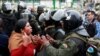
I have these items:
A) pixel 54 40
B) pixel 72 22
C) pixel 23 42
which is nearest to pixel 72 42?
pixel 72 22

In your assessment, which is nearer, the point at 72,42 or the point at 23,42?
the point at 72,42

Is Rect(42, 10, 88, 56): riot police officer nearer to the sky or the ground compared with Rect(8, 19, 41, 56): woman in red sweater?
nearer to the sky

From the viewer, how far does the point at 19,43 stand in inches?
214

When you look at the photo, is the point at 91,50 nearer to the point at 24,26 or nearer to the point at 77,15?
the point at 77,15

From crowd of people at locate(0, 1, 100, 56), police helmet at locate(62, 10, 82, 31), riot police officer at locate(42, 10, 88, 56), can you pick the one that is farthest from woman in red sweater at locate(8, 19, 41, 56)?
police helmet at locate(62, 10, 82, 31)

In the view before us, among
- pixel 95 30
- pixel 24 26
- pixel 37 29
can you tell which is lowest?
pixel 95 30

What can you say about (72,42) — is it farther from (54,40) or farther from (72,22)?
(54,40)

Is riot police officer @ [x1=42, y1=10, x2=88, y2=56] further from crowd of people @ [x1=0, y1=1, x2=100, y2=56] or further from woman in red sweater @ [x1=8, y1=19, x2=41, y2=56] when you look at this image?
woman in red sweater @ [x1=8, y1=19, x2=41, y2=56]

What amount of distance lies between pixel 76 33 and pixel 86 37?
0.19 m

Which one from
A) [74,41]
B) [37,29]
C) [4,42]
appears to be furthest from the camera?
[37,29]

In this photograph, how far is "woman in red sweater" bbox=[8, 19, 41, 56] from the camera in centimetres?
535

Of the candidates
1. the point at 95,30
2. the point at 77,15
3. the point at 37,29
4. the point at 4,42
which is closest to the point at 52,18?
the point at 37,29

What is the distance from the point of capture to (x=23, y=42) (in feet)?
17.7

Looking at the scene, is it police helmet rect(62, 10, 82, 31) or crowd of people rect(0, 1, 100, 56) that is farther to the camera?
police helmet rect(62, 10, 82, 31)
